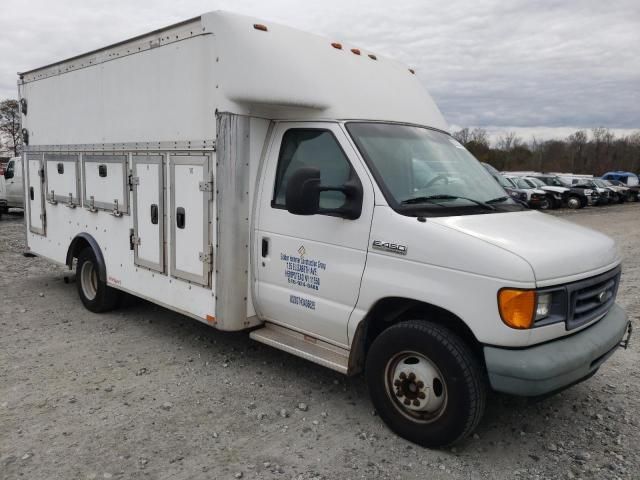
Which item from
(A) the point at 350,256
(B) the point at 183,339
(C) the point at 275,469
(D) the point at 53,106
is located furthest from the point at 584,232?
(D) the point at 53,106

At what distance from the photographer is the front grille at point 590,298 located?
352 centimetres

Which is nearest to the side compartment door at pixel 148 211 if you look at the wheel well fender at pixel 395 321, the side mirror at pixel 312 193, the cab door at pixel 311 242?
the cab door at pixel 311 242

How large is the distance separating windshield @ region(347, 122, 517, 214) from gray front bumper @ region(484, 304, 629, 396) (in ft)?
3.68

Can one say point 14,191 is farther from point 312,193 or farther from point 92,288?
point 312,193

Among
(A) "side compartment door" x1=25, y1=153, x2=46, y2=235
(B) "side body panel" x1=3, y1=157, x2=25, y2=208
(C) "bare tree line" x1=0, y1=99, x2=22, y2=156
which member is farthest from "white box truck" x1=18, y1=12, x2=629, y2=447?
(C) "bare tree line" x1=0, y1=99, x2=22, y2=156

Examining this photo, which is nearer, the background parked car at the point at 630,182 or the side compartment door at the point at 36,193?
the side compartment door at the point at 36,193

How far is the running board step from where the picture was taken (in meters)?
4.20

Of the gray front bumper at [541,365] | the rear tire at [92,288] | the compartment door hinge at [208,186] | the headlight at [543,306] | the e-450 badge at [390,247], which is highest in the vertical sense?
the compartment door hinge at [208,186]

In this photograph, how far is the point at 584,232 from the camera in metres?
4.11

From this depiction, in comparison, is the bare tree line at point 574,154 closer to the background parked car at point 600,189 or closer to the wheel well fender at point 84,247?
the background parked car at point 600,189

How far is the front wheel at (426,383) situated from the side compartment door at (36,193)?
224 inches

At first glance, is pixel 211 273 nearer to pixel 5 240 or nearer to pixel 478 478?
pixel 478 478

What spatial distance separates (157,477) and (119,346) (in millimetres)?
2497

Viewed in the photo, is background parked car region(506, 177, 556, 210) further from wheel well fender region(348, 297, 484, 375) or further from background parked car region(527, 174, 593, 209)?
wheel well fender region(348, 297, 484, 375)
